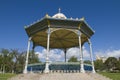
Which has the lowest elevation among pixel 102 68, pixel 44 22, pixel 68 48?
pixel 102 68

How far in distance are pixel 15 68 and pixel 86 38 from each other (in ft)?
241

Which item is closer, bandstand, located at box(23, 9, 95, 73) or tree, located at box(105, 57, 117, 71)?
bandstand, located at box(23, 9, 95, 73)

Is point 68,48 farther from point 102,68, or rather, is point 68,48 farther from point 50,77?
point 102,68

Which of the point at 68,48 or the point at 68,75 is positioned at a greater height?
the point at 68,48

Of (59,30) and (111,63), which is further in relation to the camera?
(111,63)

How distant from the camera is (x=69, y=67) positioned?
2870 cm

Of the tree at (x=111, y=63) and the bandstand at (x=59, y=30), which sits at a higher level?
the bandstand at (x=59, y=30)

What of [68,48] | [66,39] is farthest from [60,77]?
[68,48]

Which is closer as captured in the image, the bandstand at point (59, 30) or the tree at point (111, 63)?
the bandstand at point (59, 30)

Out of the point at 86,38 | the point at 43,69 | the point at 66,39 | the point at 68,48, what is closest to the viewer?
the point at 43,69

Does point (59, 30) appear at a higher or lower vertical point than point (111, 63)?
higher

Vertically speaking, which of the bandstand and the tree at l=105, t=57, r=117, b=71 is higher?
the bandstand

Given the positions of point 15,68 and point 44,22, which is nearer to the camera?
point 44,22

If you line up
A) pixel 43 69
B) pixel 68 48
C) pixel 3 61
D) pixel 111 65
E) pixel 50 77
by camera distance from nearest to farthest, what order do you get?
1. pixel 50 77
2. pixel 43 69
3. pixel 68 48
4. pixel 3 61
5. pixel 111 65
